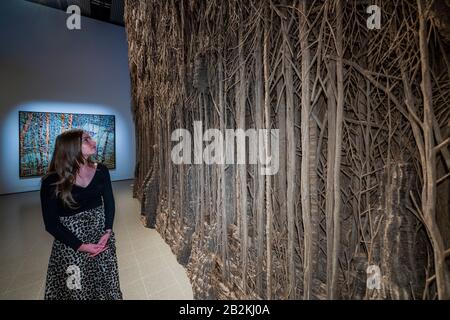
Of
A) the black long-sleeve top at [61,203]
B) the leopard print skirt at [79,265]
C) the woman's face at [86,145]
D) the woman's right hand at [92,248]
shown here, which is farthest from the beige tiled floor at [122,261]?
the woman's face at [86,145]

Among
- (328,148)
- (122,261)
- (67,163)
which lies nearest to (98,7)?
(122,261)

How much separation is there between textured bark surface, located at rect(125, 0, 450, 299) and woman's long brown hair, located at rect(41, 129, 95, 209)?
1233 mm

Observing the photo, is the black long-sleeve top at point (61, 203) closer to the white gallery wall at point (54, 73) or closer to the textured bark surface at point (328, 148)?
the textured bark surface at point (328, 148)

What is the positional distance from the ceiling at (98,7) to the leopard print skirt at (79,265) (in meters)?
9.79

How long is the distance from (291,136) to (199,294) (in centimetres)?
193

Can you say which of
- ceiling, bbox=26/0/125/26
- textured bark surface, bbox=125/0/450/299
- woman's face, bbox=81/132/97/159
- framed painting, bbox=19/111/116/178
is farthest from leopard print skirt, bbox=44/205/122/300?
ceiling, bbox=26/0/125/26

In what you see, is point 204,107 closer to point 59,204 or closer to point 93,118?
point 59,204

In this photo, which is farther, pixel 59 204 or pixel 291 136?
pixel 59 204

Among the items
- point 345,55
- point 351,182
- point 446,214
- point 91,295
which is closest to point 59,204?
point 91,295

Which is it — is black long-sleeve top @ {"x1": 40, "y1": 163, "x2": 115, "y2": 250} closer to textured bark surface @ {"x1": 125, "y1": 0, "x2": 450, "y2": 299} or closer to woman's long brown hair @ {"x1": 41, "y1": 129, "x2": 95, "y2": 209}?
woman's long brown hair @ {"x1": 41, "y1": 129, "x2": 95, "y2": 209}

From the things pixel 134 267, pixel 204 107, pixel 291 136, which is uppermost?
pixel 204 107

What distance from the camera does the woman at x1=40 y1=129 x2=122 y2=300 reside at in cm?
166

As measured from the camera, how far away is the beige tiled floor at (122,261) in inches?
101

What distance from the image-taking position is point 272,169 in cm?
174
